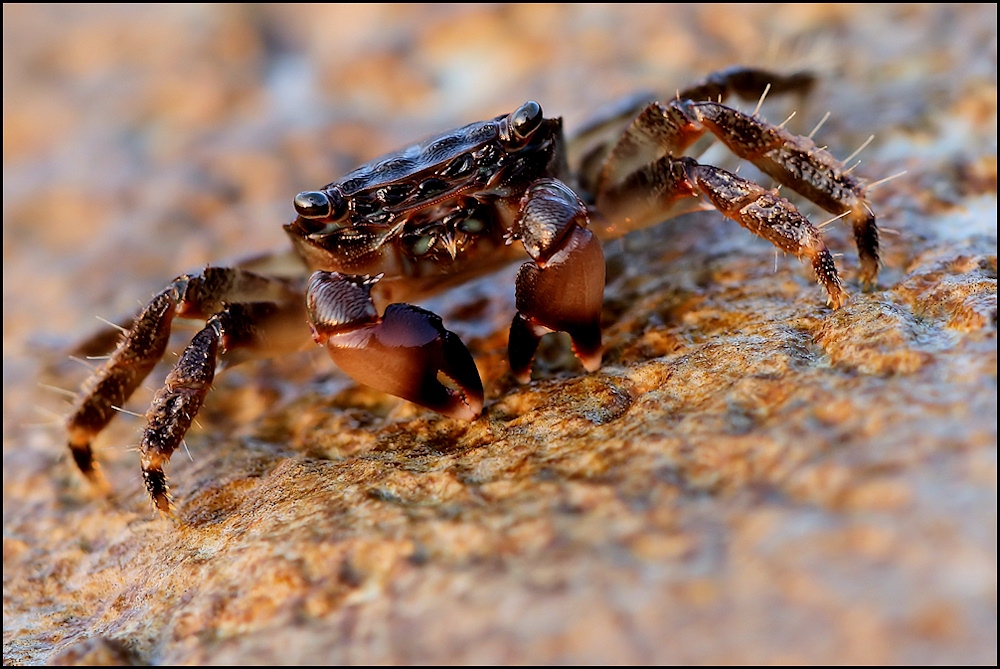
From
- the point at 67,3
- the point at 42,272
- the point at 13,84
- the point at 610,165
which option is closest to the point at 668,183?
the point at 610,165

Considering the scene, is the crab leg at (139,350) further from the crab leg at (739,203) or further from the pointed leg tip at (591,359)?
the crab leg at (739,203)

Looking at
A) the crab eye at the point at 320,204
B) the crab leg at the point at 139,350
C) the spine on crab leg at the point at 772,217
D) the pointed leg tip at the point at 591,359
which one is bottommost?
the pointed leg tip at the point at 591,359

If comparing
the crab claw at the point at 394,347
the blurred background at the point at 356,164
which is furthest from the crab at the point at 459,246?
the blurred background at the point at 356,164

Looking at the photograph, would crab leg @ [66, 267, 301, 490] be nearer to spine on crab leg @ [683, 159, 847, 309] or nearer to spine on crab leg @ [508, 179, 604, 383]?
spine on crab leg @ [508, 179, 604, 383]

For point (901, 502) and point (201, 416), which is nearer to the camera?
point (901, 502)

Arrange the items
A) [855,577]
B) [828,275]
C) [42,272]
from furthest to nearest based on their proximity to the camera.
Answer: [42,272] → [828,275] → [855,577]

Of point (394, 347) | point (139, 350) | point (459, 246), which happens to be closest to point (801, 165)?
point (459, 246)

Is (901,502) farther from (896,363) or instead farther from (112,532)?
(112,532)
